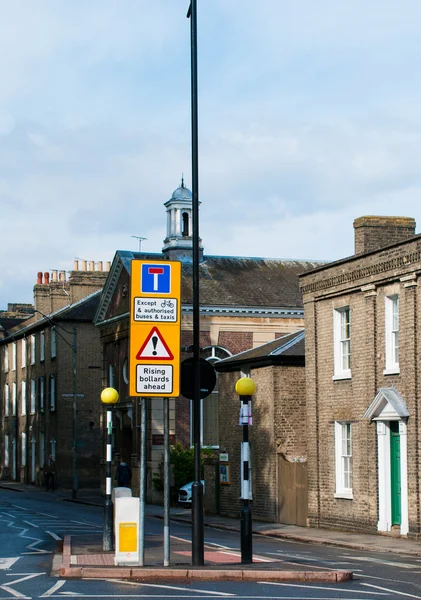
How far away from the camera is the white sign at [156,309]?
17.2 m

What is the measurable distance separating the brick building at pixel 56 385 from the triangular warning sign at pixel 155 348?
126ft

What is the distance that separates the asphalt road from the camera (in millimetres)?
14266

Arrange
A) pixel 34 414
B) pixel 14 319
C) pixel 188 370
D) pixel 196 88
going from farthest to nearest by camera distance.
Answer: pixel 14 319
pixel 34 414
pixel 188 370
pixel 196 88

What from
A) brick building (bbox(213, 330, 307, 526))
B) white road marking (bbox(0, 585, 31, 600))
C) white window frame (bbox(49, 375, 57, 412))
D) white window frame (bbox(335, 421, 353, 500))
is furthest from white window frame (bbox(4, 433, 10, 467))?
white road marking (bbox(0, 585, 31, 600))

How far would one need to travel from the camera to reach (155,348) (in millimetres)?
17203

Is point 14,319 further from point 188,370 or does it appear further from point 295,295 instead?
point 188,370

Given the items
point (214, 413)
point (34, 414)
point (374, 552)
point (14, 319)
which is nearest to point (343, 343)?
point (374, 552)

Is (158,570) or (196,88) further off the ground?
(196,88)

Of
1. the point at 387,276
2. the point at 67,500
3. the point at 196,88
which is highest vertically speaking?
the point at 196,88

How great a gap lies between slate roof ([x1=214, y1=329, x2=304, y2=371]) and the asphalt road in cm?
598

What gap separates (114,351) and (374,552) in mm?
32965

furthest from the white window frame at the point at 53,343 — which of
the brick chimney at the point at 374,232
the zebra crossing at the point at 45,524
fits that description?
the brick chimney at the point at 374,232

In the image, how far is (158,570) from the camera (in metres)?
16.2

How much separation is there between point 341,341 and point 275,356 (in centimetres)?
444
